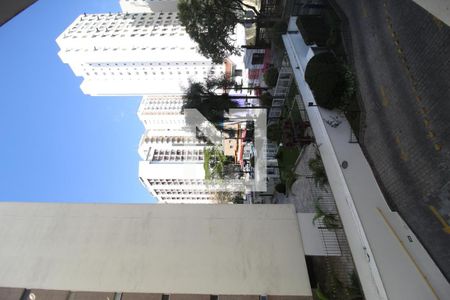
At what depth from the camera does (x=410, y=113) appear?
8523 mm

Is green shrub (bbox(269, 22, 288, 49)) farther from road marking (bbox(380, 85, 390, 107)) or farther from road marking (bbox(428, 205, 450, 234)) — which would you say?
road marking (bbox(428, 205, 450, 234))

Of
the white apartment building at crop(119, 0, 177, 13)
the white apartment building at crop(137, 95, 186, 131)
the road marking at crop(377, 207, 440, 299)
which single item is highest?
the white apartment building at crop(119, 0, 177, 13)

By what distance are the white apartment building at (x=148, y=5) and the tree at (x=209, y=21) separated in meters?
49.4

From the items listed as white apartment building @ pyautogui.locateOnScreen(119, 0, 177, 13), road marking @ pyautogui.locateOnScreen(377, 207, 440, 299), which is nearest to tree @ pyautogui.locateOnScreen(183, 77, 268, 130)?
road marking @ pyautogui.locateOnScreen(377, 207, 440, 299)

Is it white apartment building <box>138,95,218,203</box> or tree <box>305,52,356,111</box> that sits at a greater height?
white apartment building <box>138,95,218,203</box>

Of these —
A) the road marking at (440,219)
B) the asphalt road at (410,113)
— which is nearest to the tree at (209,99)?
the asphalt road at (410,113)

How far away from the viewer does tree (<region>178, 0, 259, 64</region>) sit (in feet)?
60.3

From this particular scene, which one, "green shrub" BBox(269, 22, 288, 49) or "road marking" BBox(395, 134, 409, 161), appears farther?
"green shrub" BBox(269, 22, 288, 49)

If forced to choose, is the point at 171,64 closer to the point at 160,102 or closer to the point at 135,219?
the point at 160,102

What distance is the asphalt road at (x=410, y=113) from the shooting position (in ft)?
24.2

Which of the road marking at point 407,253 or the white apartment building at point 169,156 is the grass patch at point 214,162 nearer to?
the white apartment building at point 169,156

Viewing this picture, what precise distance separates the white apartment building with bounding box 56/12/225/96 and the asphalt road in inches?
1630

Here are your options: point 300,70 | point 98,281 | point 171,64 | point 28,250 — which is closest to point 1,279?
point 28,250

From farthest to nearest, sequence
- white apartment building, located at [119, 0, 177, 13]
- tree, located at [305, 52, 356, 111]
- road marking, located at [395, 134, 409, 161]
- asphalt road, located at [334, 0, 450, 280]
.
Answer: white apartment building, located at [119, 0, 177, 13], tree, located at [305, 52, 356, 111], road marking, located at [395, 134, 409, 161], asphalt road, located at [334, 0, 450, 280]
